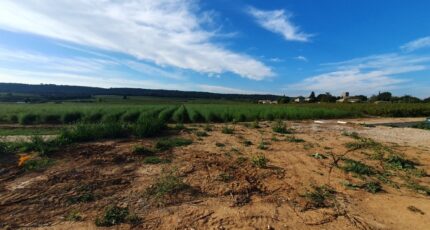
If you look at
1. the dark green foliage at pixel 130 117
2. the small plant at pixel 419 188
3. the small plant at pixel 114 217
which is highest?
the small plant at pixel 419 188

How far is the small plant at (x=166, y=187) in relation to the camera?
502cm

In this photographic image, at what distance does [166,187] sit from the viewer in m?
5.18

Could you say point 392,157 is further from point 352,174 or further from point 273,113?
point 273,113

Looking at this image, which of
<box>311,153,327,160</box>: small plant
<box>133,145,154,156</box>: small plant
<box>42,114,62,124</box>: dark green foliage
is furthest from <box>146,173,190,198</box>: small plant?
<box>42,114,62,124</box>: dark green foliage

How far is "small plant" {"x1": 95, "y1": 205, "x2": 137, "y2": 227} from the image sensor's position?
3.93m

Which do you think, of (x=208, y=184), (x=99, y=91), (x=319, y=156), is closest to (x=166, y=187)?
(x=208, y=184)

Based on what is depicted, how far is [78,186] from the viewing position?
5285mm

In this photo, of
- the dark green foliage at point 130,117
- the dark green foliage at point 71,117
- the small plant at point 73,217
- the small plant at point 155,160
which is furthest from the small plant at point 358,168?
the dark green foliage at point 71,117

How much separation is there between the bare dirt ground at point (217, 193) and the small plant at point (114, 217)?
130 millimetres

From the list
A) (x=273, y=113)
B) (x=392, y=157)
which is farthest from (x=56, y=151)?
(x=273, y=113)

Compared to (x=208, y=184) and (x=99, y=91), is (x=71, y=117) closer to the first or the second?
(x=208, y=184)

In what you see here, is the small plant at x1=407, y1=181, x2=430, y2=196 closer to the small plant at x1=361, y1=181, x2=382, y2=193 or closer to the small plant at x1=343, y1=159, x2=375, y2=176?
the small plant at x1=361, y1=181, x2=382, y2=193

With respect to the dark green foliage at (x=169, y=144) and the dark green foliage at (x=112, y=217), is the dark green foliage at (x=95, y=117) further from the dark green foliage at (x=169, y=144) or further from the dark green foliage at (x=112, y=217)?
the dark green foliage at (x=112, y=217)

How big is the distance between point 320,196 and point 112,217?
356cm
